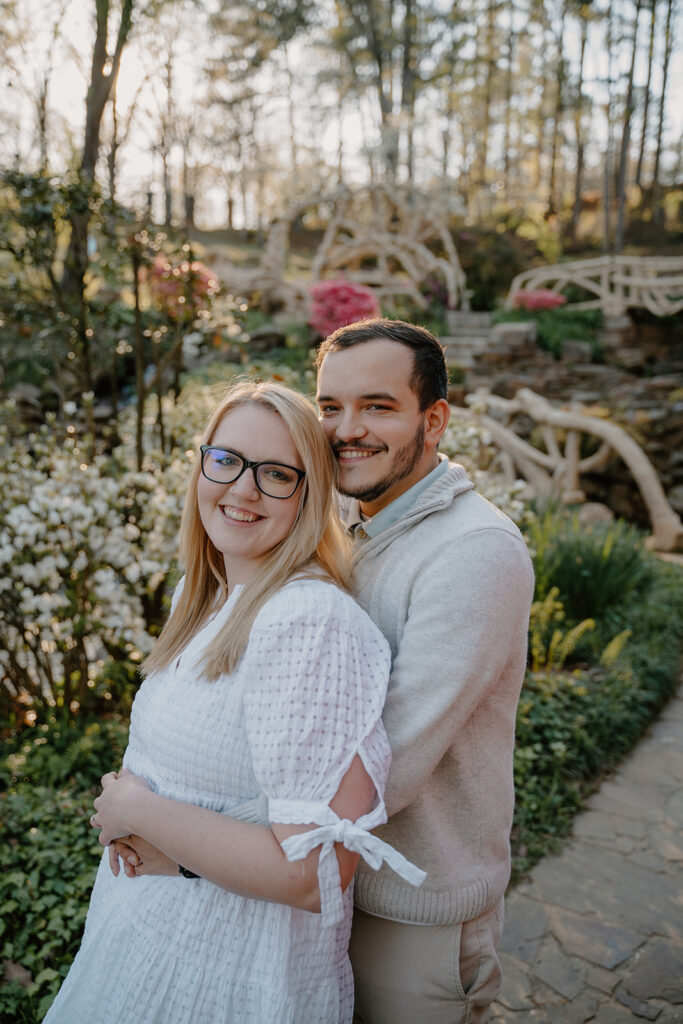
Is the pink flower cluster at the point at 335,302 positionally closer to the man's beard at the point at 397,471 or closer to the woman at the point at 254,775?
the man's beard at the point at 397,471

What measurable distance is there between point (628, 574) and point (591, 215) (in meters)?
31.5

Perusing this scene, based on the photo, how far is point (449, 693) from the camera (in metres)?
1.38

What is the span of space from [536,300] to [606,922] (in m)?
16.5

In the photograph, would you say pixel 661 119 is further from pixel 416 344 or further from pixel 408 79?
pixel 416 344

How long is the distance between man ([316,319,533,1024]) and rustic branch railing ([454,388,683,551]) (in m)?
6.43

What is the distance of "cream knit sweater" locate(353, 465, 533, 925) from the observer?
139 cm

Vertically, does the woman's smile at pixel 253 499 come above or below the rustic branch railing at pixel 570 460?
above

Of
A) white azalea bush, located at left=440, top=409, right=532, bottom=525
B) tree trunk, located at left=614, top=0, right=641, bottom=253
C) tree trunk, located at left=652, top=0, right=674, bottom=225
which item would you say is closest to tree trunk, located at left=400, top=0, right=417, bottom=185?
tree trunk, located at left=614, top=0, right=641, bottom=253

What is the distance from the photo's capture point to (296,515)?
1.62 m

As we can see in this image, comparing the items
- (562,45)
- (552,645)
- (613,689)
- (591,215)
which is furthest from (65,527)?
(591,215)

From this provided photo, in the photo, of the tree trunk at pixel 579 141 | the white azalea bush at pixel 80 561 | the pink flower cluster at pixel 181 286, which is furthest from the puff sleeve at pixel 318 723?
the tree trunk at pixel 579 141

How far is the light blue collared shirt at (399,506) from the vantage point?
1.77m

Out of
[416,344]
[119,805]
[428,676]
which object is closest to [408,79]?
[416,344]

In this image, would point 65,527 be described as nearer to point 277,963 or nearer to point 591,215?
point 277,963
